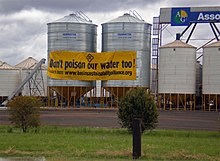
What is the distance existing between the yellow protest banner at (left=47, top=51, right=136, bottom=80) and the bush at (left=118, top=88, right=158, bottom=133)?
39.8 m

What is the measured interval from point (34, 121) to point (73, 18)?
46.2 m

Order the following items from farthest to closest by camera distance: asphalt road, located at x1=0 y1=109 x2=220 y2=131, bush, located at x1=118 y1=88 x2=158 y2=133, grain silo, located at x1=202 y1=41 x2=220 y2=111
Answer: grain silo, located at x1=202 y1=41 x2=220 y2=111
asphalt road, located at x1=0 y1=109 x2=220 y2=131
bush, located at x1=118 y1=88 x2=158 y2=133

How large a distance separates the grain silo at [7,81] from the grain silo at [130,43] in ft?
59.5

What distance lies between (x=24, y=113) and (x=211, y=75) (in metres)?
44.3

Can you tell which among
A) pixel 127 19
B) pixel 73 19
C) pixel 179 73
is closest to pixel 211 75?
pixel 179 73

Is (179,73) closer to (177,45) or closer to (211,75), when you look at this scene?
(177,45)

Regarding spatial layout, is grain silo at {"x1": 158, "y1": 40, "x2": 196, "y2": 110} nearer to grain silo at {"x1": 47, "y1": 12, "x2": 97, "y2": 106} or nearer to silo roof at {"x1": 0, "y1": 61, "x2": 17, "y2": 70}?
grain silo at {"x1": 47, "y1": 12, "x2": 97, "y2": 106}

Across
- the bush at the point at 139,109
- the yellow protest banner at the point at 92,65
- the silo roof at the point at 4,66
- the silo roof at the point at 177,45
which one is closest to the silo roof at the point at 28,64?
the silo roof at the point at 4,66

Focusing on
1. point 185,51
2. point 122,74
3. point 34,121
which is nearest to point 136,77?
point 122,74

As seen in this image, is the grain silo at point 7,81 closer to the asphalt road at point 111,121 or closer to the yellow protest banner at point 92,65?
the yellow protest banner at point 92,65

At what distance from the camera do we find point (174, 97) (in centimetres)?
7344

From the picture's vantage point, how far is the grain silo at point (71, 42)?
73.4 meters

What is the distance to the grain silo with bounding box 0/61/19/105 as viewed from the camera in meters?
83.4

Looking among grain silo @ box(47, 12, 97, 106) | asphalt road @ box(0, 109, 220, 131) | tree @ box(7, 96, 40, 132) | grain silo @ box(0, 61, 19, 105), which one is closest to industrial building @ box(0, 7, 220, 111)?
grain silo @ box(47, 12, 97, 106)
